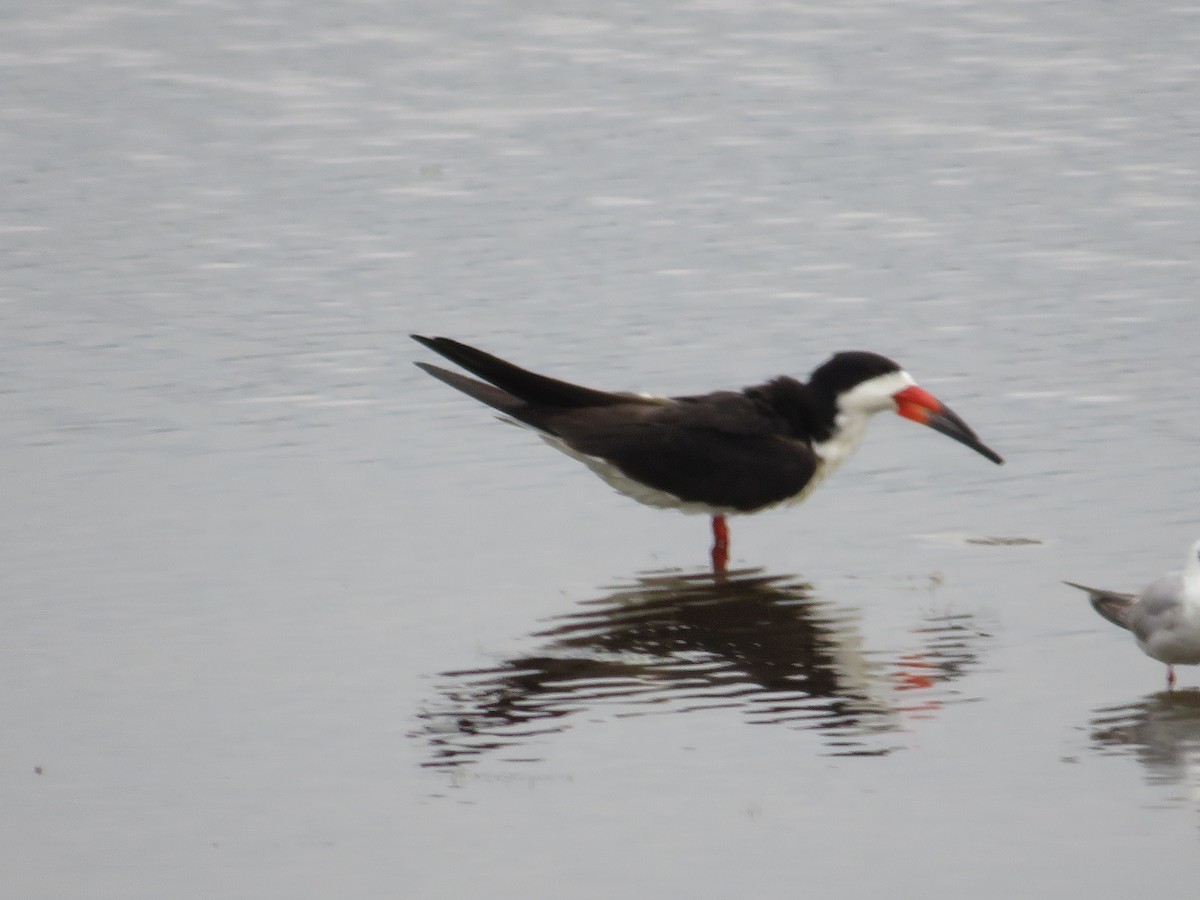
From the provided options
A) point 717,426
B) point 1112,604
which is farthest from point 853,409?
point 1112,604

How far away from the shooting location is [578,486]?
36.3 feet

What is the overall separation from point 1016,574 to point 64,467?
4.65 metres

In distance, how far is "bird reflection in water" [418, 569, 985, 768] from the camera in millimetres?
7867

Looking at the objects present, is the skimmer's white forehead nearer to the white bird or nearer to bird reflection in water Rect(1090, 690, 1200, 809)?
the white bird

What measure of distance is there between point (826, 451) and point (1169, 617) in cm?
266

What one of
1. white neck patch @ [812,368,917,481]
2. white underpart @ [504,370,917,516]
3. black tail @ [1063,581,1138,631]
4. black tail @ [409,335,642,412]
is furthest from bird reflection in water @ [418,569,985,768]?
black tail @ [409,335,642,412]

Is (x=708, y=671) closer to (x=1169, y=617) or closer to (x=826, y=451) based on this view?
(x=1169, y=617)

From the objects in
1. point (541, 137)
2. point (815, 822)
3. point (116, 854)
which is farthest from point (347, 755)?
point (541, 137)

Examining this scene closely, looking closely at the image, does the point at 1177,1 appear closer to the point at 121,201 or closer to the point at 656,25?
the point at 656,25

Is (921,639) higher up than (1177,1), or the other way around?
(1177,1)

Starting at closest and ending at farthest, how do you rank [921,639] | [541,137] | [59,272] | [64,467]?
[921,639], [64,467], [59,272], [541,137]

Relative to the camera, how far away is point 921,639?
8.79 metres

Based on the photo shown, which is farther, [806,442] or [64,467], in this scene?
[64,467]

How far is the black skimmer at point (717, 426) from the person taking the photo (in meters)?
10.1
